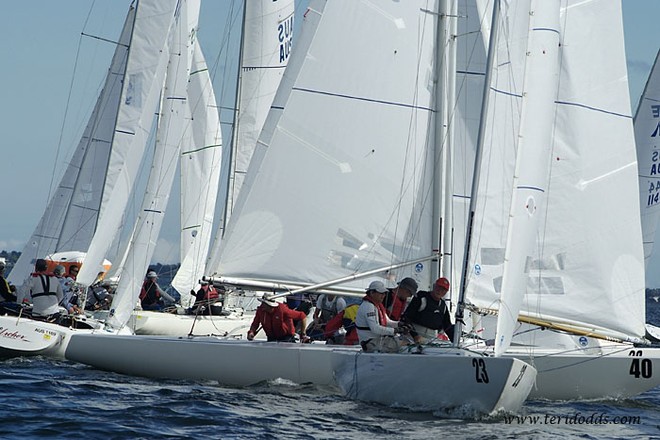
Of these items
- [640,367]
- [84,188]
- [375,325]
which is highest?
[84,188]

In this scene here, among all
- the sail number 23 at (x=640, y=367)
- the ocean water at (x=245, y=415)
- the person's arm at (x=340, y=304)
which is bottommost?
the ocean water at (x=245, y=415)

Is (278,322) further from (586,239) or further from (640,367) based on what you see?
(640,367)

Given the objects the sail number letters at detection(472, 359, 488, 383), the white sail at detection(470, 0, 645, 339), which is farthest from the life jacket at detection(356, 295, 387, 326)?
the sail number letters at detection(472, 359, 488, 383)

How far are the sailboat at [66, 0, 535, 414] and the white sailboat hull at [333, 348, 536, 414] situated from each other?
1767 mm

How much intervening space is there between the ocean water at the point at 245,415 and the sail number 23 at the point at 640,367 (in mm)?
407

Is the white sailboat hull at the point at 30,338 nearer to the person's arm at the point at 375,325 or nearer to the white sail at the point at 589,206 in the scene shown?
the person's arm at the point at 375,325

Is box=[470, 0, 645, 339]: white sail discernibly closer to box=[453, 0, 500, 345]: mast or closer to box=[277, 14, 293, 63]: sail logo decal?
box=[453, 0, 500, 345]: mast

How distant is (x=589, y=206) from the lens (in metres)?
14.5

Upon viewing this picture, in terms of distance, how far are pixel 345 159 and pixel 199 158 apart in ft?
51.0

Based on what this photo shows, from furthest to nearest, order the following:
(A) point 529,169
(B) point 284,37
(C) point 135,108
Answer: (B) point 284,37 < (C) point 135,108 < (A) point 529,169

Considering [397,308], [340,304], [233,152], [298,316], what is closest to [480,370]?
[397,308]

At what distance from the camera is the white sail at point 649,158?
22.2m

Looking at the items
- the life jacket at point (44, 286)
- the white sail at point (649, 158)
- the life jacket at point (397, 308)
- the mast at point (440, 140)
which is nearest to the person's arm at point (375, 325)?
the life jacket at point (397, 308)

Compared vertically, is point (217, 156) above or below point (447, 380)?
above
